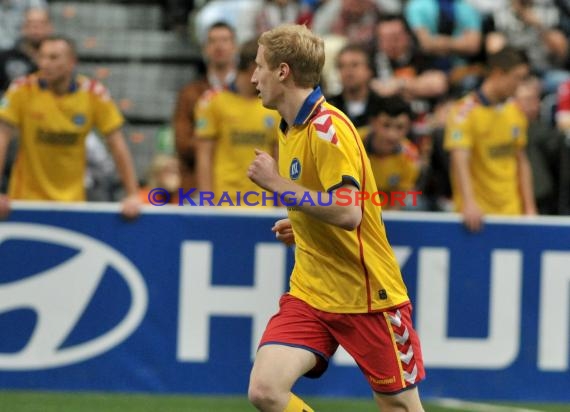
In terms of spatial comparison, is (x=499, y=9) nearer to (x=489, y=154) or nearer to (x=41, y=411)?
(x=489, y=154)

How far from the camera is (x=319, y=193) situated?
514 centimetres

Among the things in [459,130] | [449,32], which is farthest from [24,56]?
[459,130]

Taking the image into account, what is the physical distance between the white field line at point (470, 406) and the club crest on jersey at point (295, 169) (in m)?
3.08

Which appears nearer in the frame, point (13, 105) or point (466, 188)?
point (13, 105)

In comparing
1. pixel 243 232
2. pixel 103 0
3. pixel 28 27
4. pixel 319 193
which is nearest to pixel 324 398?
pixel 243 232

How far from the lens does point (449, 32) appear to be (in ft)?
40.2

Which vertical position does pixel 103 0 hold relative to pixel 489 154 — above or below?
above

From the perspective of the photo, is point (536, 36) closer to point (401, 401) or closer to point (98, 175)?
point (98, 175)

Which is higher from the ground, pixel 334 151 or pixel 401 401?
pixel 334 151

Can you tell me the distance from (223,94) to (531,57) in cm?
445

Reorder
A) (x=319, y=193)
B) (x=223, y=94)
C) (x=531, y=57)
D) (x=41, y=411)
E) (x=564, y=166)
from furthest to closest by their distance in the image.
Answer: (x=531, y=57) < (x=564, y=166) < (x=223, y=94) < (x=41, y=411) < (x=319, y=193)

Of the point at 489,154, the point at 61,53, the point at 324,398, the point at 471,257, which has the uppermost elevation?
the point at 61,53

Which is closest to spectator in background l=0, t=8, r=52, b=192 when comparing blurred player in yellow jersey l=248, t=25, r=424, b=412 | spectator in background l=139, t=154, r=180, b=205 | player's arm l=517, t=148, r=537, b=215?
spectator in background l=139, t=154, r=180, b=205

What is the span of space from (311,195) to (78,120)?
12.9 feet
